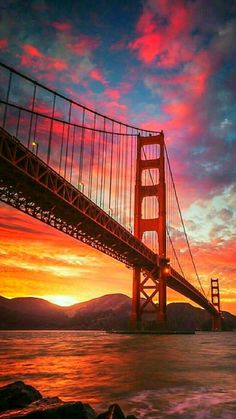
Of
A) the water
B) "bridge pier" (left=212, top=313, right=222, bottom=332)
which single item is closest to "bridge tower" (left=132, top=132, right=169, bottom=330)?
the water

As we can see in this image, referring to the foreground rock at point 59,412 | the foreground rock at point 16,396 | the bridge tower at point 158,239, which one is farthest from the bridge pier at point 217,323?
the foreground rock at point 59,412

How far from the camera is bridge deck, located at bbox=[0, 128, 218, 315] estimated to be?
22.4m

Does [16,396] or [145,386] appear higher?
[16,396]

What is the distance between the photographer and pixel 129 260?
44.9 m

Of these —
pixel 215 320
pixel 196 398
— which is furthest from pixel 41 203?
pixel 215 320

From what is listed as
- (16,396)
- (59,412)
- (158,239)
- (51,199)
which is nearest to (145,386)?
(16,396)

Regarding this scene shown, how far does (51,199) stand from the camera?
88.3ft

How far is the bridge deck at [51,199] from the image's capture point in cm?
2242

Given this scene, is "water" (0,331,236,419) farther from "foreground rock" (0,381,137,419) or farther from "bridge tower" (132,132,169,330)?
"bridge tower" (132,132,169,330)

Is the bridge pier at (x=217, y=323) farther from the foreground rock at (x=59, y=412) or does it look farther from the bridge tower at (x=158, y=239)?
the foreground rock at (x=59, y=412)

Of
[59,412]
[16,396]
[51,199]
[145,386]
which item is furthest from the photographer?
[51,199]

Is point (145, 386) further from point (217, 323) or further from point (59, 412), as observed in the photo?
point (217, 323)

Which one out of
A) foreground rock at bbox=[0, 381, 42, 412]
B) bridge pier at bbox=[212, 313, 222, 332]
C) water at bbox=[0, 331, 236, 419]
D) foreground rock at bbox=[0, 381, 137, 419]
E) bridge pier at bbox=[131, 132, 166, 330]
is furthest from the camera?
bridge pier at bbox=[212, 313, 222, 332]

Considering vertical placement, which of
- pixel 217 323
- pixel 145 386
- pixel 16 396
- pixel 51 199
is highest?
pixel 51 199
